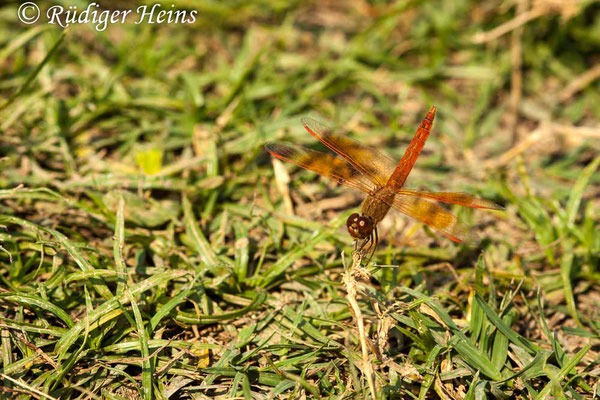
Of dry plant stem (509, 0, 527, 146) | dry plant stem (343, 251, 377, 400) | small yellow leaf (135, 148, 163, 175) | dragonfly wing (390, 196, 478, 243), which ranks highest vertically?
dry plant stem (509, 0, 527, 146)

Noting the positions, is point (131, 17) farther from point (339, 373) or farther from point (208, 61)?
point (339, 373)

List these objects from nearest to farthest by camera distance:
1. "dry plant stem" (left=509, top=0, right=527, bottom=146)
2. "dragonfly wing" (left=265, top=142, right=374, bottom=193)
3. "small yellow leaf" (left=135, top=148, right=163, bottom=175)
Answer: "dragonfly wing" (left=265, top=142, right=374, bottom=193), "small yellow leaf" (left=135, top=148, right=163, bottom=175), "dry plant stem" (left=509, top=0, right=527, bottom=146)

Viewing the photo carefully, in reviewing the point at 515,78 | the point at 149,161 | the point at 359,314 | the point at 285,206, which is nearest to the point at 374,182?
the point at 285,206

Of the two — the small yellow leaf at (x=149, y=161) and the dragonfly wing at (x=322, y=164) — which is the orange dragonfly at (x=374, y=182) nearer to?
the dragonfly wing at (x=322, y=164)

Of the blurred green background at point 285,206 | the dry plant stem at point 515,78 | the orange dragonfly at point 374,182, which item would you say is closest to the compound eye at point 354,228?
the orange dragonfly at point 374,182

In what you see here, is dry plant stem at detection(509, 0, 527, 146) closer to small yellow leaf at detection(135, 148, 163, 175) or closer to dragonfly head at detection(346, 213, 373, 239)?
dragonfly head at detection(346, 213, 373, 239)

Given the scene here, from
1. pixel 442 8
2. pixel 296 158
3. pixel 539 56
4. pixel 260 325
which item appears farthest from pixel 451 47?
pixel 260 325

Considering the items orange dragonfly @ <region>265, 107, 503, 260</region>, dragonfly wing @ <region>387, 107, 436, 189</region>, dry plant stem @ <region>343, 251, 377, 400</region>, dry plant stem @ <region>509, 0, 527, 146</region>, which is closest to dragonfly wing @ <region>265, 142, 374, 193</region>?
orange dragonfly @ <region>265, 107, 503, 260</region>

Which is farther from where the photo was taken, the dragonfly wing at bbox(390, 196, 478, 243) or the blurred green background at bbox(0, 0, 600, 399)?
the dragonfly wing at bbox(390, 196, 478, 243)

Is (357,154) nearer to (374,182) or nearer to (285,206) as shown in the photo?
(374,182)
